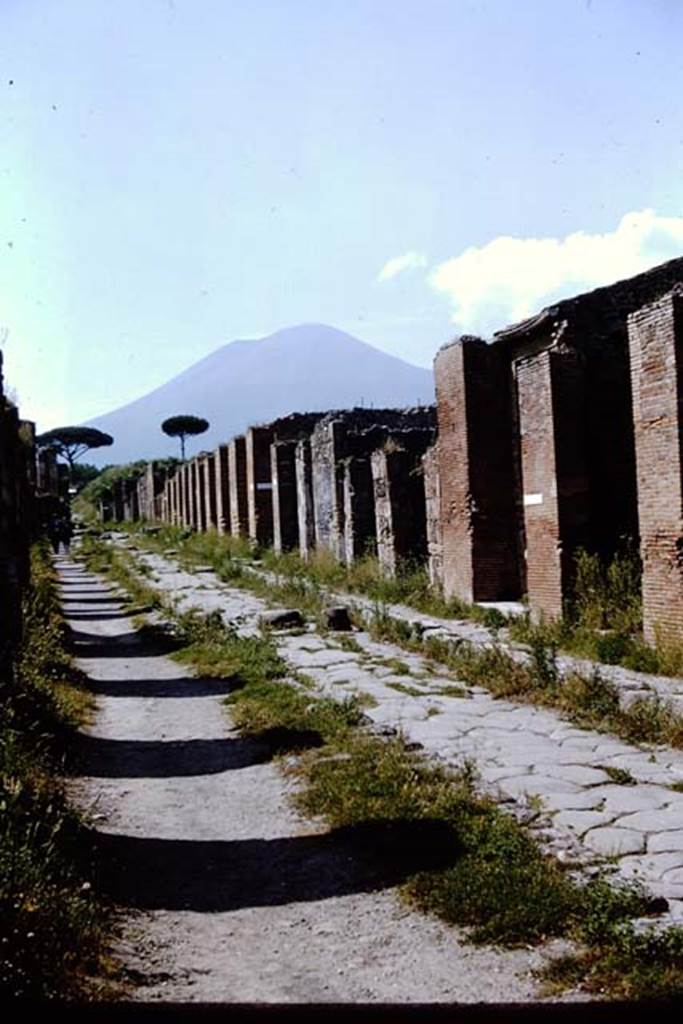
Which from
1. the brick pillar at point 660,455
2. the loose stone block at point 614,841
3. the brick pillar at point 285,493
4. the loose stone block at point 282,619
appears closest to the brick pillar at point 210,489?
the brick pillar at point 285,493

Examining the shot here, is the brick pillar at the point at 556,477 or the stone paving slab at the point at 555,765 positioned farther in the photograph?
the brick pillar at the point at 556,477

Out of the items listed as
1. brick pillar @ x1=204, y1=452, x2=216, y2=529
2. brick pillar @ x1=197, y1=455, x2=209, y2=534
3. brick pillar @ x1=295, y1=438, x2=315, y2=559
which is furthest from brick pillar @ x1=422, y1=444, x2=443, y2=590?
brick pillar @ x1=197, y1=455, x2=209, y2=534

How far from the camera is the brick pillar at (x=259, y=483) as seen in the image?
94.8 feet

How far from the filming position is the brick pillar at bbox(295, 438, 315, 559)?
23750 millimetres

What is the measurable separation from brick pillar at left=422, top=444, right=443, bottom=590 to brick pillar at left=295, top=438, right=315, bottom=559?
6577mm

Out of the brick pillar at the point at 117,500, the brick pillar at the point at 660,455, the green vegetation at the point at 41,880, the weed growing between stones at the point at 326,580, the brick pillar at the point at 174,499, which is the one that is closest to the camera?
the green vegetation at the point at 41,880

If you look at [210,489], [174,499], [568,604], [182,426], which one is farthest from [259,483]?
[182,426]

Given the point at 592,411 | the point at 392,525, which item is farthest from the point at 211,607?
the point at 592,411

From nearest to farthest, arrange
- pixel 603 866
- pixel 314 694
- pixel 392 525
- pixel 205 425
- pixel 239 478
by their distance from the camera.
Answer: pixel 603 866 < pixel 314 694 < pixel 392 525 < pixel 239 478 < pixel 205 425

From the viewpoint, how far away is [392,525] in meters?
18.0

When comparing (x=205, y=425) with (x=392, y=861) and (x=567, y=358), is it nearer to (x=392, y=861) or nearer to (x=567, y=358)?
(x=567, y=358)

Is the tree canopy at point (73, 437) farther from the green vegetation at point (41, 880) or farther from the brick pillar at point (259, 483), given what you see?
the green vegetation at point (41, 880)

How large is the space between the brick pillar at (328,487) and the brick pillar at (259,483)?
560 cm

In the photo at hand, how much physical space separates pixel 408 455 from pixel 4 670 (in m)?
11.3
